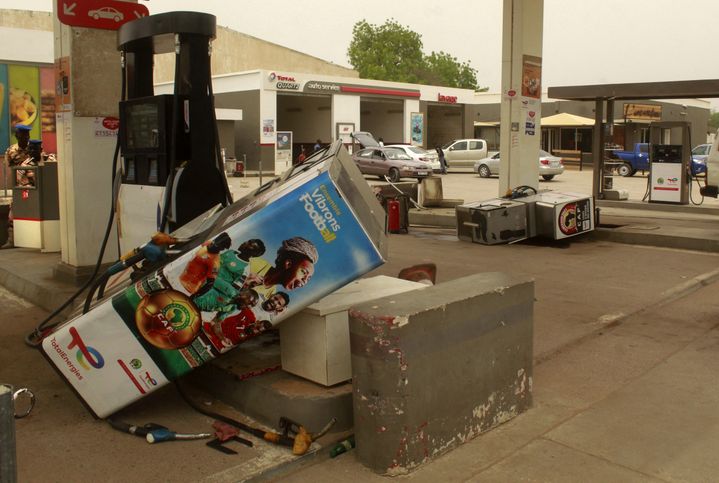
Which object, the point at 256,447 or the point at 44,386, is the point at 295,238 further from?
the point at 44,386

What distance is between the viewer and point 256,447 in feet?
14.3

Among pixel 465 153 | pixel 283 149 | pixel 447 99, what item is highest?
pixel 447 99

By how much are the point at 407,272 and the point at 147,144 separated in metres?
2.46

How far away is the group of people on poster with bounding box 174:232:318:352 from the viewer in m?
4.33

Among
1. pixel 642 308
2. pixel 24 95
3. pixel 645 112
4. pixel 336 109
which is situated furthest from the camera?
pixel 645 112

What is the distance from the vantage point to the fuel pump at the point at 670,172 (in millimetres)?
18781

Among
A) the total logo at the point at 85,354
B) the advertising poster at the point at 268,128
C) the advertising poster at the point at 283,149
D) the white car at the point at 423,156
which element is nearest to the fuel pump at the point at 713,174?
the total logo at the point at 85,354

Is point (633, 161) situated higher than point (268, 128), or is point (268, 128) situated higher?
point (268, 128)

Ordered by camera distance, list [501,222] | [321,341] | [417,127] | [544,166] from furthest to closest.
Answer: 1. [417,127]
2. [544,166]
3. [501,222]
4. [321,341]

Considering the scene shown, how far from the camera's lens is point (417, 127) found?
50.3 meters

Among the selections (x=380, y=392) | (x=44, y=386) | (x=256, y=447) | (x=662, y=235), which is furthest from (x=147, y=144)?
(x=662, y=235)

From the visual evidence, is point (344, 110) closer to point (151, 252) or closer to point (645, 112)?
point (645, 112)

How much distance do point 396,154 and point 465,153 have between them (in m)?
6.65

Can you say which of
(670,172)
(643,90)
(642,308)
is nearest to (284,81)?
(670,172)
